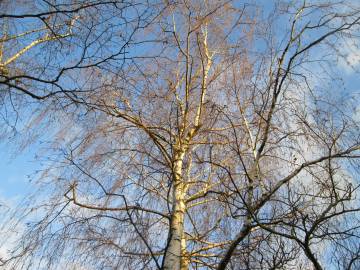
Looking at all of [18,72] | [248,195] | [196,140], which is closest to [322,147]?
[248,195]

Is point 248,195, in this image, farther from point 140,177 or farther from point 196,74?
point 196,74

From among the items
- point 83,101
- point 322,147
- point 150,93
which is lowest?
point 83,101

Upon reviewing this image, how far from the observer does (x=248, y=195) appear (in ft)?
13.2

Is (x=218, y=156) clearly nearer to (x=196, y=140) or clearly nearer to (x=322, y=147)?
(x=196, y=140)

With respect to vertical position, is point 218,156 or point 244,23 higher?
point 244,23

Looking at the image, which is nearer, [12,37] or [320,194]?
[320,194]

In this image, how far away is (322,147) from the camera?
15.4ft

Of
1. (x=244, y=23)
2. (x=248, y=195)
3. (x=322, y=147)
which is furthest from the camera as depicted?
(x=244, y=23)

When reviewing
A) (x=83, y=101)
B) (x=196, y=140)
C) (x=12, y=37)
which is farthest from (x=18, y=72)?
(x=196, y=140)

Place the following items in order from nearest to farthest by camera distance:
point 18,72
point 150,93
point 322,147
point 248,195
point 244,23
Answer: point 248,195, point 322,147, point 18,72, point 150,93, point 244,23

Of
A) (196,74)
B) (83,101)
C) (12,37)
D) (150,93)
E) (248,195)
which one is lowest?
(248,195)

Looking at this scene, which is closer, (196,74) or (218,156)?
(218,156)

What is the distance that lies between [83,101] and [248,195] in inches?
71.6

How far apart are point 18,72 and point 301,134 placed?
3.41 m
